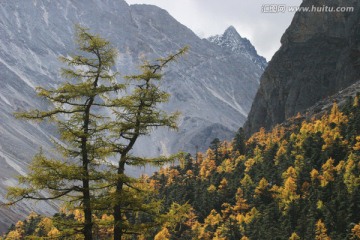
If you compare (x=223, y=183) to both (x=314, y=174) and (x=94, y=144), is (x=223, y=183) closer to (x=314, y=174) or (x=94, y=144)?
(x=314, y=174)

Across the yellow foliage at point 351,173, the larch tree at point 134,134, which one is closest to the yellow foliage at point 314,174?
the yellow foliage at point 351,173

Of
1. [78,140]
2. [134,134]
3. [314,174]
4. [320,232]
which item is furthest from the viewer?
[314,174]

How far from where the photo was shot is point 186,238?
8425 centimetres

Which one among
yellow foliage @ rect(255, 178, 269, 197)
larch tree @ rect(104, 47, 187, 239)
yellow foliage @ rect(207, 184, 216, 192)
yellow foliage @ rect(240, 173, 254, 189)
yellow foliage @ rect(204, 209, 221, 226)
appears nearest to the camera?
larch tree @ rect(104, 47, 187, 239)

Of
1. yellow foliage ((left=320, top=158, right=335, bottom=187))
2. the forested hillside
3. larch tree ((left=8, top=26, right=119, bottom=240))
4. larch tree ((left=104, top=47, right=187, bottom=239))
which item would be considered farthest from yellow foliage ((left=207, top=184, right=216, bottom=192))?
larch tree ((left=8, top=26, right=119, bottom=240))

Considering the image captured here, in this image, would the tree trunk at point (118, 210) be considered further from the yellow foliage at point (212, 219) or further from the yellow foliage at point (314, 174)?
the yellow foliage at point (314, 174)

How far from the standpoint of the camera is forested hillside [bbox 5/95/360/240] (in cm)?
7156

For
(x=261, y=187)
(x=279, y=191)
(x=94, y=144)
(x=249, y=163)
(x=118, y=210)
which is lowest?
(x=118, y=210)

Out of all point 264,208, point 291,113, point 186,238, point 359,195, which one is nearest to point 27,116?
point 359,195

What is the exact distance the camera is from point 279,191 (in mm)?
88875

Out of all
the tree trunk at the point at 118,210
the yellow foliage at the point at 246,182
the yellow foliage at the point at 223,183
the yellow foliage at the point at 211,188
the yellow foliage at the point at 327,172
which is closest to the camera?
the tree trunk at the point at 118,210

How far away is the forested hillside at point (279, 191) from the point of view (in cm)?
7156

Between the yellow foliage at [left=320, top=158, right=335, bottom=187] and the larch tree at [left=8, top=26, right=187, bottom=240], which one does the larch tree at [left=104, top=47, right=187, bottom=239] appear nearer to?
the larch tree at [left=8, top=26, right=187, bottom=240]

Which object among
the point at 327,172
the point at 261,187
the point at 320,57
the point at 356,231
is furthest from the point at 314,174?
the point at 320,57
